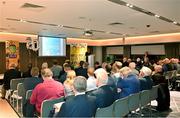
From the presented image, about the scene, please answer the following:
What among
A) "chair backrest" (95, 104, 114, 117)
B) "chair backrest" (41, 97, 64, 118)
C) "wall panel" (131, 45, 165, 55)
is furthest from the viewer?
"wall panel" (131, 45, 165, 55)

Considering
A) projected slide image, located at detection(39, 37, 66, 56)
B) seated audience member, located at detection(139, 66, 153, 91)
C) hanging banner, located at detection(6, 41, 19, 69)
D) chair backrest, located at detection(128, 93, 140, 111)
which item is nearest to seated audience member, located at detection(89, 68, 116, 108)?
chair backrest, located at detection(128, 93, 140, 111)

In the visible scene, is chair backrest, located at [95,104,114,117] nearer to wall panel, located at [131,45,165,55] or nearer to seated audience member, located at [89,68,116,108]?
seated audience member, located at [89,68,116,108]

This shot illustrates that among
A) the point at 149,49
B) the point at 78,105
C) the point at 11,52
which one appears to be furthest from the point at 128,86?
the point at 149,49

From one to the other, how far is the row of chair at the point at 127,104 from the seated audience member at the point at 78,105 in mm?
330

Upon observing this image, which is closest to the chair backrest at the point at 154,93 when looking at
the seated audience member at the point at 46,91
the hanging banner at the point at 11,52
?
the seated audience member at the point at 46,91

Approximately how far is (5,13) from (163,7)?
455 centimetres

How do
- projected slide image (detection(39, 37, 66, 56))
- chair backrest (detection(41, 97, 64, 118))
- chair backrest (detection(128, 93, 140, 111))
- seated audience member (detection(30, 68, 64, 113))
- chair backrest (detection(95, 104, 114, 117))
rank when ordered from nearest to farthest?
chair backrest (detection(95, 104, 114, 117)) → chair backrest (detection(41, 97, 64, 118)) → seated audience member (detection(30, 68, 64, 113)) → chair backrest (detection(128, 93, 140, 111)) → projected slide image (detection(39, 37, 66, 56))

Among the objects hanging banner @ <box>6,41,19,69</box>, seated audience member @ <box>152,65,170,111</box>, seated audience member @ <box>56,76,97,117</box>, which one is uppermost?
hanging banner @ <box>6,41,19,69</box>

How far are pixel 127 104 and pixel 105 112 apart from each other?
3.32ft

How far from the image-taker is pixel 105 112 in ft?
11.4

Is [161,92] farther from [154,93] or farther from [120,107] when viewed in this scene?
[120,107]

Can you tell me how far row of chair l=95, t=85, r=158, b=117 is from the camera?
352 centimetres

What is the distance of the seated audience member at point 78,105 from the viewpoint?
282 cm

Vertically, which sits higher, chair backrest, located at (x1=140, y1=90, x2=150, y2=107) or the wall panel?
the wall panel
